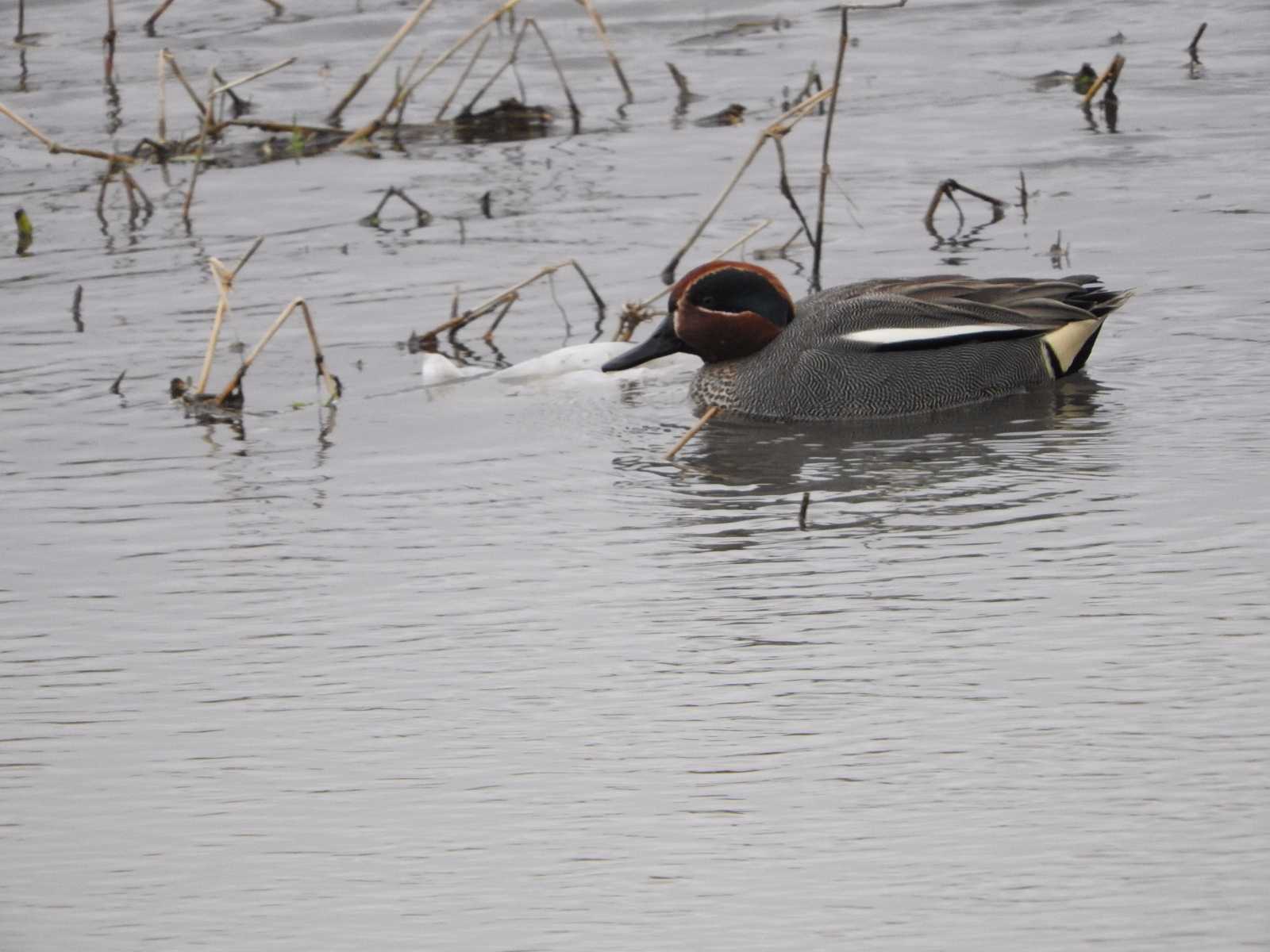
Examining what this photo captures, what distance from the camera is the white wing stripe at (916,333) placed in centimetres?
820

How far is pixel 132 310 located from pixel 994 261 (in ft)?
12.9

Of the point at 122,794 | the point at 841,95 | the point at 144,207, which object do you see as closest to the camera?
the point at 122,794

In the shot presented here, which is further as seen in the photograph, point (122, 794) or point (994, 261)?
point (994, 261)

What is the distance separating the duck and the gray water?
15 cm

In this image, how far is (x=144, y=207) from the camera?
11805mm

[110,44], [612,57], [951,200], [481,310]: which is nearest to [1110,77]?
[951,200]

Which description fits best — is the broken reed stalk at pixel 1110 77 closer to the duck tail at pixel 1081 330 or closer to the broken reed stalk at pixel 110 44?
the duck tail at pixel 1081 330

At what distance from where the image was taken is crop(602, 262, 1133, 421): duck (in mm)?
8172

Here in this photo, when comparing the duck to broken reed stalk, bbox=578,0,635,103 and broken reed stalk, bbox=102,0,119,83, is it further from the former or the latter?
broken reed stalk, bbox=102,0,119,83

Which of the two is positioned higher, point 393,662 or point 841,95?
point 841,95

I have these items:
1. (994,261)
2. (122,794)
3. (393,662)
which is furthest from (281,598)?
(994,261)

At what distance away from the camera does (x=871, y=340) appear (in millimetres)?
8211

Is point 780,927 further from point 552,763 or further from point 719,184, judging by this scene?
point 719,184

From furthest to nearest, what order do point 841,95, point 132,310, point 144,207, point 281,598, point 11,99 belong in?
1. point 11,99
2. point 841,95
3. point 144,207
4. point 132,310
5. point 281,598
